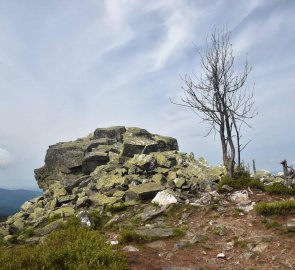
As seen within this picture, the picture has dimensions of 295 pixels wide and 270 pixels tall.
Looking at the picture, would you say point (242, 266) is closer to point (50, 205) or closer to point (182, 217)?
point (182, 217)

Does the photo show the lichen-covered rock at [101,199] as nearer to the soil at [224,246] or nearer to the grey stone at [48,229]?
the grey stone at [48,229]

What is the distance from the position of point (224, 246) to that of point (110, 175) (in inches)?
451

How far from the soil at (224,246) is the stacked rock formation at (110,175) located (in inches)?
137

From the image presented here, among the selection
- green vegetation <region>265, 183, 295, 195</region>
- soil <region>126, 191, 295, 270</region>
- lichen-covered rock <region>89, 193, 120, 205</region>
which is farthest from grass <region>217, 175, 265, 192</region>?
lichen-covered rock <region>89, 193, 120, 205</region>

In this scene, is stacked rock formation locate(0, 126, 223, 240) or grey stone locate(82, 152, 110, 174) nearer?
stacked rock formation locate(0, 126, 223, 240)

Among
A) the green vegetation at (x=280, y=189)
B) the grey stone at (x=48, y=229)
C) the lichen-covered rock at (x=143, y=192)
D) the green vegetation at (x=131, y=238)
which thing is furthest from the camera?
the lichen-covered rock at (x=143, y=192)

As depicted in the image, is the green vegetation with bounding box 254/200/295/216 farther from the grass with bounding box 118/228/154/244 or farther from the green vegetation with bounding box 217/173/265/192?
the grass with bounding box 118/228/154/244

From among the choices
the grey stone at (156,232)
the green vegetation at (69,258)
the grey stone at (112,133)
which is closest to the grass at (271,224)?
the grey stone at (156,232)

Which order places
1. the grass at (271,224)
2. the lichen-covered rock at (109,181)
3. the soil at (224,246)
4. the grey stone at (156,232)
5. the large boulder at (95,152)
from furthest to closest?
the large boulder at (95,152) < the lichen-covered rock at (109,181) < the grey stone at (156,232) < the grass at (271,224) < the soil at (224,246)

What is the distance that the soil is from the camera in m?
11.1

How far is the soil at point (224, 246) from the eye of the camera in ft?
36.3

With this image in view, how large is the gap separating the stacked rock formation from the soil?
348 cm

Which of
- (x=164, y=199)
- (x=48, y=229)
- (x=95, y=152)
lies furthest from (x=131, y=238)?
(x=95, y=152)

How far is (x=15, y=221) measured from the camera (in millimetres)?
21891
